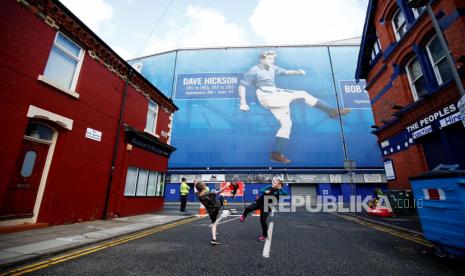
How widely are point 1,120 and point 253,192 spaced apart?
2417 centimetres

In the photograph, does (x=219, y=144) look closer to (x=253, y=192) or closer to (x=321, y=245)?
(x=253, y=192)

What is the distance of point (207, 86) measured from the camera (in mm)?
32375

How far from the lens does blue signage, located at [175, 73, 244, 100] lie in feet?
104

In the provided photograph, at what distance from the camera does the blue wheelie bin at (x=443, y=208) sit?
359 cm

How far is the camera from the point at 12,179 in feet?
20.6

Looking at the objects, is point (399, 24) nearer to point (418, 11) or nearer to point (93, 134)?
point (418, 11)

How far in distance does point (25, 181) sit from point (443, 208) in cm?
1079

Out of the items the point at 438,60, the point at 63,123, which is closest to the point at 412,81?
the point at 438,60

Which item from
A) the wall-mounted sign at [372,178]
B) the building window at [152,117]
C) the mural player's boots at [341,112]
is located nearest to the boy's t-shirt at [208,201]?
the building window at [152,117]

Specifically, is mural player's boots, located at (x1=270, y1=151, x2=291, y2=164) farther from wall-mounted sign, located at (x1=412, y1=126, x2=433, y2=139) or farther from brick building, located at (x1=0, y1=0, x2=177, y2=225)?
brick building, located at (x1=0, y1=0, x2=177, y2=225)

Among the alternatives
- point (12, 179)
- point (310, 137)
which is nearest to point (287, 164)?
point (310, 137)

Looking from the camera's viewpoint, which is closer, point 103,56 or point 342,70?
point 103,56

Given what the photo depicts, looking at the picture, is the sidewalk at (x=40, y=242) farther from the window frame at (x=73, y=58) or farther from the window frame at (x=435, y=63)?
the window frame at (x=435, y=63)

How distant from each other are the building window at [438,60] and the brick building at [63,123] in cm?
1454
